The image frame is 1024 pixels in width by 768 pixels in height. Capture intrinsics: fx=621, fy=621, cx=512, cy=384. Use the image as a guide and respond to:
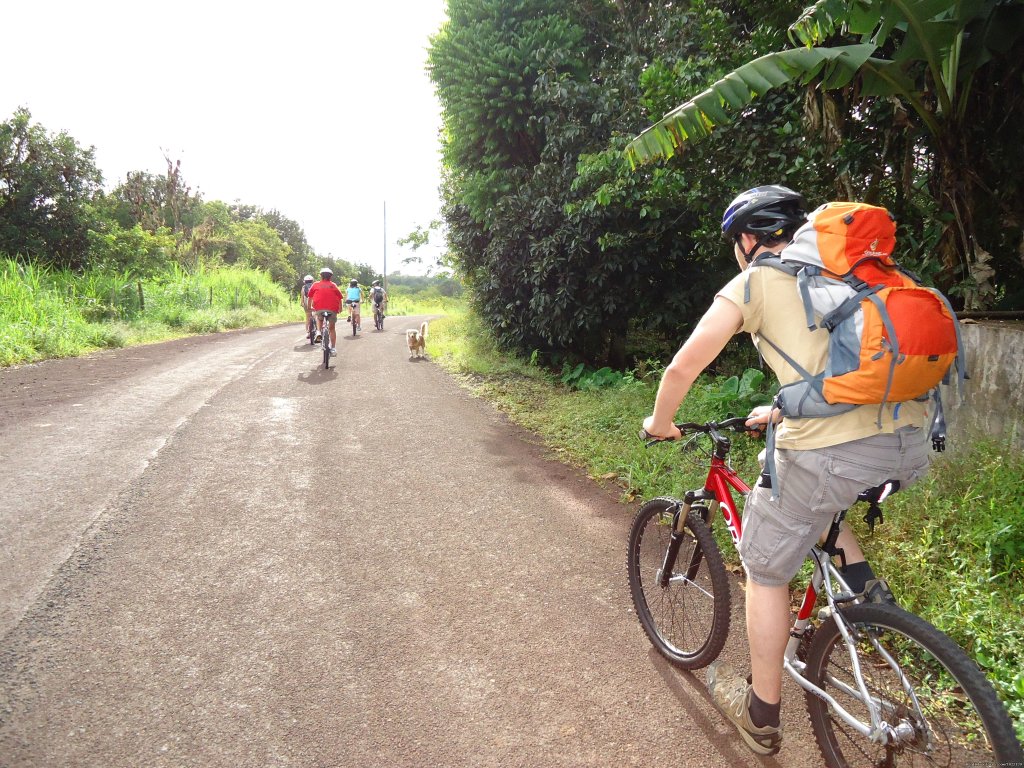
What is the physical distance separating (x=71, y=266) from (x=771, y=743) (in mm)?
20839

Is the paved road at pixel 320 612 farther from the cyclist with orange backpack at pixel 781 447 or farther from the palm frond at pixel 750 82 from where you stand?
the palm frond at pixel 750 82

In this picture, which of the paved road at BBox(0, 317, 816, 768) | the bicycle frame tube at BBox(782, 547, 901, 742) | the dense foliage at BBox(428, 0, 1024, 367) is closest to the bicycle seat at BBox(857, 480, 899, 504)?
the bicycle frame tube at BBox(782, 547, 901, 742)

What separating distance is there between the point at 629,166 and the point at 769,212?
4.97m

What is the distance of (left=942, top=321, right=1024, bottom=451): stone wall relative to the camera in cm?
384

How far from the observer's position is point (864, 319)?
1.79 m

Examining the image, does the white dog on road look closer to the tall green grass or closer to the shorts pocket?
the tall green grass

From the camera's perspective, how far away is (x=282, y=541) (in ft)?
13.9

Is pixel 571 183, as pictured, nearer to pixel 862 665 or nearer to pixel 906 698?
pixel 862 665

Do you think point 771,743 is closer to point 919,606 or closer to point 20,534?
point 919,606

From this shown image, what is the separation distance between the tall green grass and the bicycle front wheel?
42.6 ft

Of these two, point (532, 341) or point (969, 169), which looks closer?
point (969, 169)

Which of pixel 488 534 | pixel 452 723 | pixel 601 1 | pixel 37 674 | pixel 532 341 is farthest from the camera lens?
pixel 532 341

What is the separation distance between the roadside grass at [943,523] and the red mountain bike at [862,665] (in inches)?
20.5

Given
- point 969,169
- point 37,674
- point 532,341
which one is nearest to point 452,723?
point 37,674
